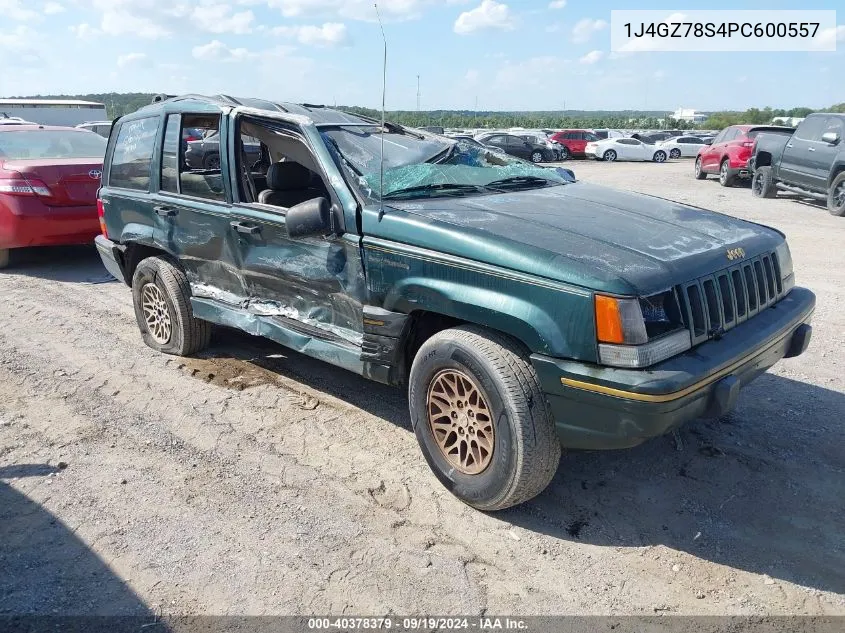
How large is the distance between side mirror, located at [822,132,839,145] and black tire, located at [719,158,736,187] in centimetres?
534

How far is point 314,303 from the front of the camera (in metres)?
4.03

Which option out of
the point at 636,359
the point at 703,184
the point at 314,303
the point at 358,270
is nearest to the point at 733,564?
the point at 636,359

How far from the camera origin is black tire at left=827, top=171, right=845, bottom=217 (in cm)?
1191

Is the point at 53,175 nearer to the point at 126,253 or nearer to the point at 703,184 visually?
the point at 126,253

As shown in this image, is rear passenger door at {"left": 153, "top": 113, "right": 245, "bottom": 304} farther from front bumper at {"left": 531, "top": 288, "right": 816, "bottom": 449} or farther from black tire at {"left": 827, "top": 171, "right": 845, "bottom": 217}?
black tire at {"left": 827, "top": 171, "right": 845, "bottom": 217}

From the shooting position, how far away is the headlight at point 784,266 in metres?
3.78

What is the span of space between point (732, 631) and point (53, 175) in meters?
7.85

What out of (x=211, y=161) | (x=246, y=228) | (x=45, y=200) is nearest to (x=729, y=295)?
(x=246, y=228)

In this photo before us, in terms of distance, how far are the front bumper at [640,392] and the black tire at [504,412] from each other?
0.28 feet

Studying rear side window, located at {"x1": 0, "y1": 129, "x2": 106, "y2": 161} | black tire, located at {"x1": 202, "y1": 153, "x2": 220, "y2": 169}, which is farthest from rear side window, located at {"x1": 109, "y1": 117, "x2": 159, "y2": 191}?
rear side window, located at {"x1": 0, "y1": 129, "x2": 106, "y2": 161}

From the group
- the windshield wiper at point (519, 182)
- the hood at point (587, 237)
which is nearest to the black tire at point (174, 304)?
the hood at point (587, 237)

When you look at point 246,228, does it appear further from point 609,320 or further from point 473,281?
point 609,320

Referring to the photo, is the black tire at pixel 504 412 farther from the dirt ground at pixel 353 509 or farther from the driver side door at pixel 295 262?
the driver side door at pixel 295 262

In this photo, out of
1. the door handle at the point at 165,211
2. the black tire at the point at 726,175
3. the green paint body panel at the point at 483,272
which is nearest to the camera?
the green paint body panel at the point at 483,272
